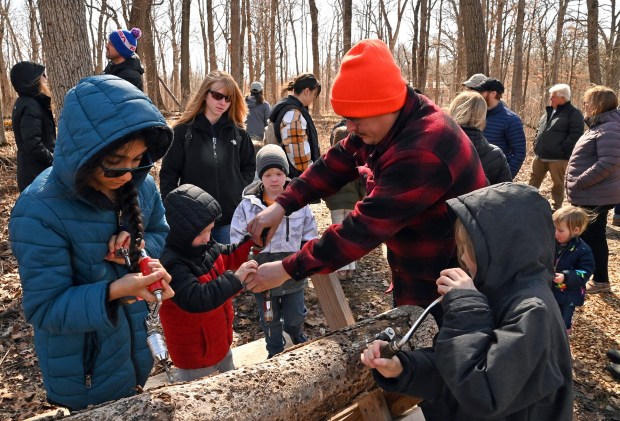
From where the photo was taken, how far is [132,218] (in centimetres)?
199

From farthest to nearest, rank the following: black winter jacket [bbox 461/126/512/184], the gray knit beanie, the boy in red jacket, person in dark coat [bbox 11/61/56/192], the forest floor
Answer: person in dark coat [bbox 11/61/56/192] → black winter jacket [bbox 461/126/512/184] → the gray knit beanie → the forest floor → the boy in red jacket

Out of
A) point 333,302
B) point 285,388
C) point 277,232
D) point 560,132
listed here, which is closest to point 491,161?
point 333,302

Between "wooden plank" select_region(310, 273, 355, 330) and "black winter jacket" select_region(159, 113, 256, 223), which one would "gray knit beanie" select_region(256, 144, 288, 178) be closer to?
"black winter jacket" select_region(159, 113, 256, 223)

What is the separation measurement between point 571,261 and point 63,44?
5.17 metres

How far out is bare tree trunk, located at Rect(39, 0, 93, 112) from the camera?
4.55 m

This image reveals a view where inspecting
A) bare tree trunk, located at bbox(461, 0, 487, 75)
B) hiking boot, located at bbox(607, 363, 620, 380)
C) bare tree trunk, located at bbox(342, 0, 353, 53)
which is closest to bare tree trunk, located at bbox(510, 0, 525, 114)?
bare tree trunk, located at bbox(342, 0, 353, 53)

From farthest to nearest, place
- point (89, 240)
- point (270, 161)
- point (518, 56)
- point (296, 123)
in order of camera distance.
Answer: point (518, 56) < point (296, 123) < point (270, 161) < point (89, 240)

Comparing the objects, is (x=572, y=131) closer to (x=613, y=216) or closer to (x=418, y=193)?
(x=613, y=216)

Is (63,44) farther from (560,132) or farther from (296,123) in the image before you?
(560,132)

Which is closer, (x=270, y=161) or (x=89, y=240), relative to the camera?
(x=89, y=240)

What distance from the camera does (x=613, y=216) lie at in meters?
7.71

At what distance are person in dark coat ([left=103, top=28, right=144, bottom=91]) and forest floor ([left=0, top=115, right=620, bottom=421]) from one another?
238 cm

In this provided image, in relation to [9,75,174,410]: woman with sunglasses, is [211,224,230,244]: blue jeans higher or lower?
lower

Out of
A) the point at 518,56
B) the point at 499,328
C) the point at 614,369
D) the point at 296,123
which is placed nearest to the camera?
the point at 499,328
